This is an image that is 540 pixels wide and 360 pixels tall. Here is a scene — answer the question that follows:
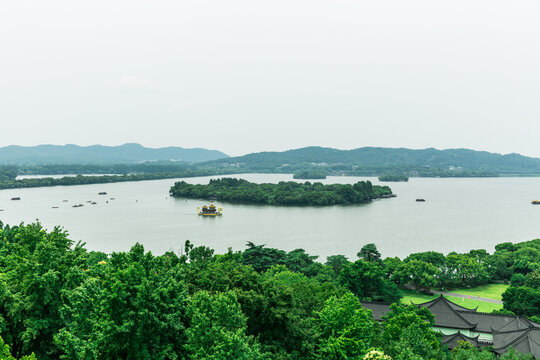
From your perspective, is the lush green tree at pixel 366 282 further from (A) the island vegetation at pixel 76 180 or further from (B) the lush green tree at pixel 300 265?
(A) the island vegetation at pixel 76 180

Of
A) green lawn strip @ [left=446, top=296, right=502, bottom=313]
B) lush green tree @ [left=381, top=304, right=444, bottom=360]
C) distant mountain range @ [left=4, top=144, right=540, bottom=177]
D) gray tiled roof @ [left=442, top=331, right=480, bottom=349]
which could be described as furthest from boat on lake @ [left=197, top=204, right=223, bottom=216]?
distant mountain range @ [left=4, top=144, right=540, bottom=177]

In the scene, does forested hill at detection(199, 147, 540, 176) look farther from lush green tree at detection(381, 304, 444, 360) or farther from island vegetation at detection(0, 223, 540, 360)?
island vegetation at detection(0, 223, 540, 360)

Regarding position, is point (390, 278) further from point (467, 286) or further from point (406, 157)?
point (406, 157)

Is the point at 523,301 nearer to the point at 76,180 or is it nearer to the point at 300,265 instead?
the point at 300,265

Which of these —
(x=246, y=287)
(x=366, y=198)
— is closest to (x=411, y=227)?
(x=366, y=198)

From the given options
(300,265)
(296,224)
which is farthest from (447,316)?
(296,224)
